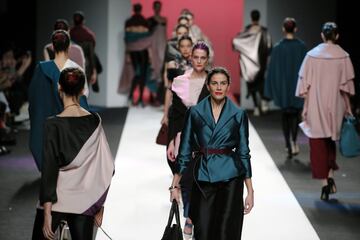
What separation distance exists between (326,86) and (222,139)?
2.90 m

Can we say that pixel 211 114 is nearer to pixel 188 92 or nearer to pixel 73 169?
pixel 73 169

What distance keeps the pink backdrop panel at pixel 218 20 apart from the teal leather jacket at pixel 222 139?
11.0m

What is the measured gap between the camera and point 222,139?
499 centimetres

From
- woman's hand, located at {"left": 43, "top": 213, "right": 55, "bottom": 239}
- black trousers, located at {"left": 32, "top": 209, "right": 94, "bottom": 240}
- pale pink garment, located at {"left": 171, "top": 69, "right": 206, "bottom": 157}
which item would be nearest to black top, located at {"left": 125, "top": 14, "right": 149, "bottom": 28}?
pale pink garment, located at {"left": 171, "top": 69, "right": 206, "bottom": 157}

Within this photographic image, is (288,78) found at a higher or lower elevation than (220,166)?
lower

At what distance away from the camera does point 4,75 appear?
39.3 ft

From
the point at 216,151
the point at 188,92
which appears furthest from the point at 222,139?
the point at 188,92

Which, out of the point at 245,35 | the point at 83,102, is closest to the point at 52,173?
the point at 83,102

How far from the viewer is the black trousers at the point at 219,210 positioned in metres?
4.99

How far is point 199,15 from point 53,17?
2731 millimetres

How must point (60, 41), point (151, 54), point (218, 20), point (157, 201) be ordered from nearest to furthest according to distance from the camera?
1. point (60, 41)
2. point (157, 201)
3. point (151, 54)
4. point (218, 20)

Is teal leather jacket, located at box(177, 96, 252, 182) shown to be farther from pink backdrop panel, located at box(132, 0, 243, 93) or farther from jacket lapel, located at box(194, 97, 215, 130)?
pink backdrop panel, located at box(132, 0, 243, 93)

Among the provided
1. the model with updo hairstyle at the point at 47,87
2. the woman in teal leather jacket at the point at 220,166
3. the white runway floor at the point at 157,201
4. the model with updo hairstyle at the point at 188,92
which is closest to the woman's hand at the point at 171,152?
the model with updo hairstyle at the point at 188,92

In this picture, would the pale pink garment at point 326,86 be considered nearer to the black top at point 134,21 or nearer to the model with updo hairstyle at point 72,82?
the model with updo hairstyle at point 72,82
